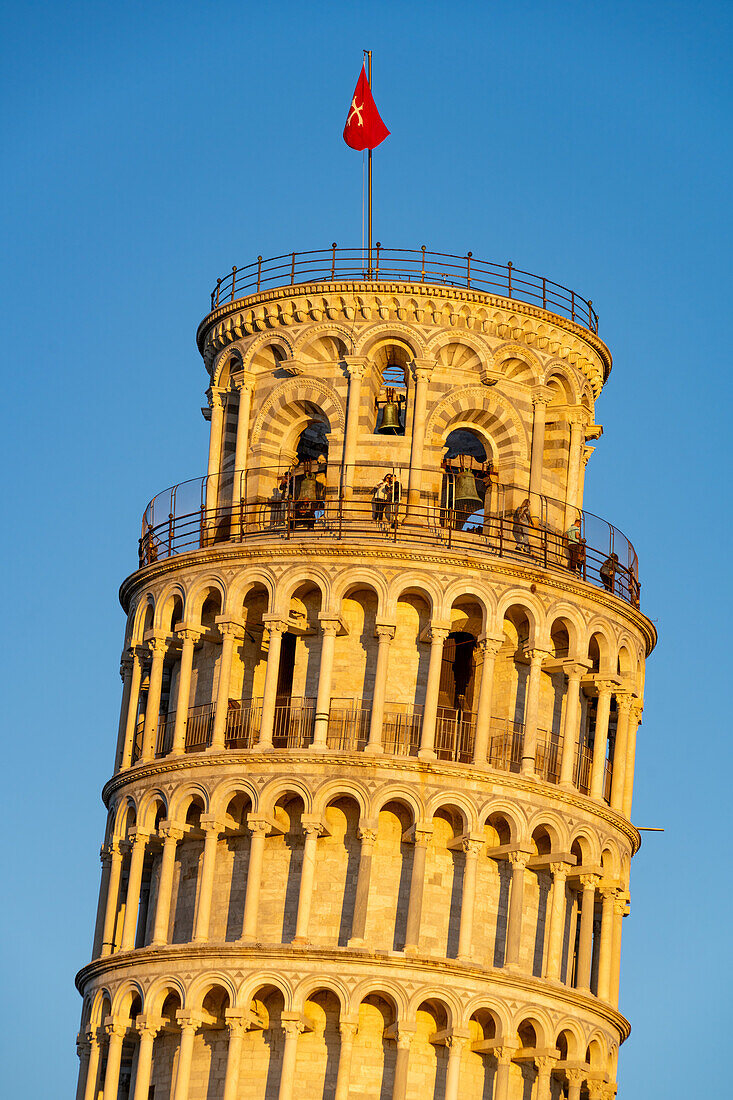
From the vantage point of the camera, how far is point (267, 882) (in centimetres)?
8500

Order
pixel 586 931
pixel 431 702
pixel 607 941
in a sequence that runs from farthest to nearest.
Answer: pixel 607 941, pixel 586 931, pixel 431 702

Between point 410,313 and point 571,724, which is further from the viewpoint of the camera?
point 410,313

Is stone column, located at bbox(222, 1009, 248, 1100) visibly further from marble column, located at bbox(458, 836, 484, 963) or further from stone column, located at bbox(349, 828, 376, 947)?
marble column, located at bbox(458, 836, 484, 963)

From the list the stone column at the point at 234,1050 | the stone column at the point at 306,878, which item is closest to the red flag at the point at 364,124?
the stone column at the point at 306,878

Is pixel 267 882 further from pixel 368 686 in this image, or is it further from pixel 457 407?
pixel 457 407

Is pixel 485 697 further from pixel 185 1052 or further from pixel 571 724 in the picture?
pixel 185 1052

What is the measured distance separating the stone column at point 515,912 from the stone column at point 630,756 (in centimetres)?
679

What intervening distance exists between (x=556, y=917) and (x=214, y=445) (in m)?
20.9

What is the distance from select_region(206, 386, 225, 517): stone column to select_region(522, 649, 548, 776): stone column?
1331cm

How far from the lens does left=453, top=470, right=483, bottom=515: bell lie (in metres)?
90.4

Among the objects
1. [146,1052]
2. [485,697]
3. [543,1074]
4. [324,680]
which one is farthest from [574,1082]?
[324,680]

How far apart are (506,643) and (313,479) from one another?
9.03m

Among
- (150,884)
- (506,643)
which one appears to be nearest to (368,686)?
(506,643)

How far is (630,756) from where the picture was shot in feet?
300
